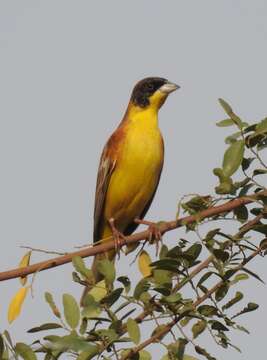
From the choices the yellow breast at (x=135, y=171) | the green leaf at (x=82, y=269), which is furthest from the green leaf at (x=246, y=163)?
the yellow breast at (x=135, y=171)

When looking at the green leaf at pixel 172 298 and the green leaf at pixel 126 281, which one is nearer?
the green leaf at pixel 172 298

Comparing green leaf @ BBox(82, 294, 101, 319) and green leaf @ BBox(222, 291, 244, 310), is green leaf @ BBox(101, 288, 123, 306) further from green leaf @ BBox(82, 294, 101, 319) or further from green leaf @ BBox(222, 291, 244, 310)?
green leaf @ BBox(222, 291, 244, 310)

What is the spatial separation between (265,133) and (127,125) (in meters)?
3.36

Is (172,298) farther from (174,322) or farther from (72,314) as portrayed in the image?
(72,314)

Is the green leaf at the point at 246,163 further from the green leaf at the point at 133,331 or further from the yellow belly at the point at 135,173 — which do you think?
the yellow belly at the point at 135,173

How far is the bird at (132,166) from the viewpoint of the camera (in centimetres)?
661

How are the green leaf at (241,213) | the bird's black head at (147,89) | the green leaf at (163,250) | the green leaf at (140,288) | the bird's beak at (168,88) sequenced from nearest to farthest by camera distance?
the green leaf at (140,288), the green leaf at (163,250), the green leaf at (241,213), the bird's beak at (168,88), the bird's black head at (147,89)

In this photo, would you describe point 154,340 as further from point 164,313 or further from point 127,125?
point 127,125

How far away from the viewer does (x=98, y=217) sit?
7.03 metres

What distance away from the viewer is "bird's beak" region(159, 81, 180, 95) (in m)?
7.03

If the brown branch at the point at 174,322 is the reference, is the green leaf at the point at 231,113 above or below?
above

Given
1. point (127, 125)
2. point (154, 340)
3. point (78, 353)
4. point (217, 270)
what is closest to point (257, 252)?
point (217, 270)

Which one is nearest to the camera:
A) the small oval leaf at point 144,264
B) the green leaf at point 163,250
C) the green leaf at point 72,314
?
the green leaf at point 72,314

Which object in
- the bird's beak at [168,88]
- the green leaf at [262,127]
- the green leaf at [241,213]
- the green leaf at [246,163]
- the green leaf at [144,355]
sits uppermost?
the bird's beak at [168,88]
